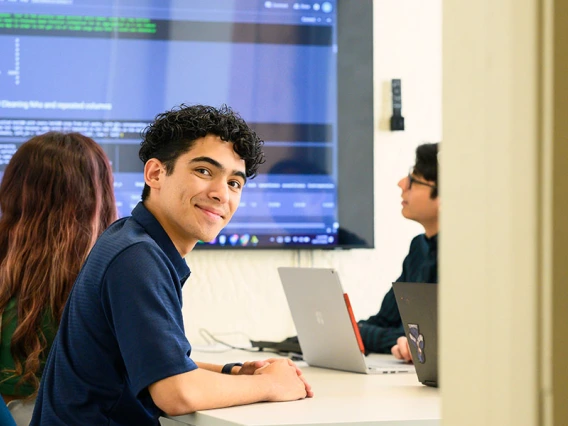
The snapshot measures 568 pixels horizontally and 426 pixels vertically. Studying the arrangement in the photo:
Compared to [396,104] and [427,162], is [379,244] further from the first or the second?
[427,162]

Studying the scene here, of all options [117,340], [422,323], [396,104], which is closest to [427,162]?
[396,104]

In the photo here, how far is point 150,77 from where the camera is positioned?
3.73 meters

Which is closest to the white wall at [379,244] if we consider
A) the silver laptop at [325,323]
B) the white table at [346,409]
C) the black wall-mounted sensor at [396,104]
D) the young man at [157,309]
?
the black wall-mounted sensor at [396,104]

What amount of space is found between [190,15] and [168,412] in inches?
96.5

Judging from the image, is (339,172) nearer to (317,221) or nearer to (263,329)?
(317,221)

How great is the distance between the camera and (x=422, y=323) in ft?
6.61

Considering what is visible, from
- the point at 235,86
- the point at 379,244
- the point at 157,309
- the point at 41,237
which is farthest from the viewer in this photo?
the point at 379,244

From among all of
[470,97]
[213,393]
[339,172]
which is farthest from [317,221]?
[470,97]

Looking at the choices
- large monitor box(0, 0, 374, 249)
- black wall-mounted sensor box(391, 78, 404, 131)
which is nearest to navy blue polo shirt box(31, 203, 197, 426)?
large monitor box(0, 0, 374, 249)

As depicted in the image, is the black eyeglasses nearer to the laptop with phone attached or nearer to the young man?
the laptop with phone attached

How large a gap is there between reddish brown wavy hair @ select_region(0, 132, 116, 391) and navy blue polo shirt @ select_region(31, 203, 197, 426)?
1.12ft

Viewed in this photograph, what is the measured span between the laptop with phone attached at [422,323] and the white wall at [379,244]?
67.8 inches

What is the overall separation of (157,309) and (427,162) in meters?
1.80

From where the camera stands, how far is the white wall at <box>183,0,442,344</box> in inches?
147
